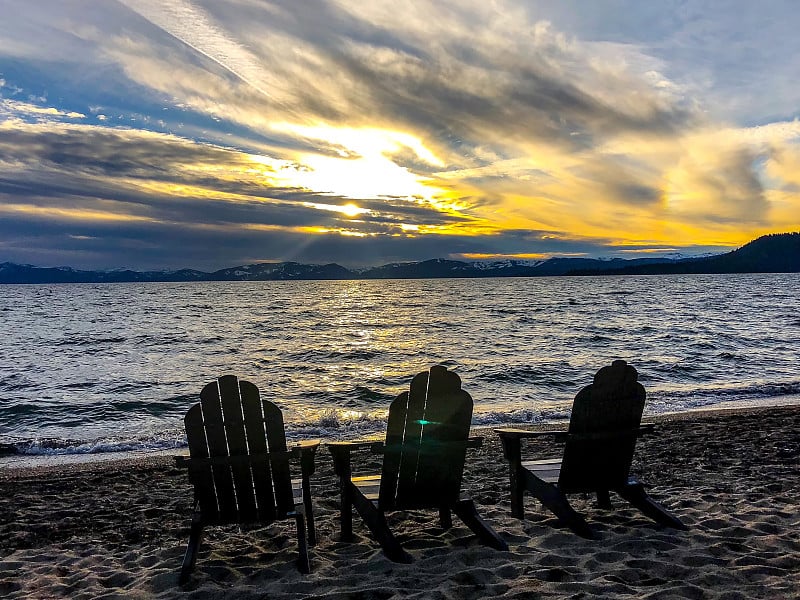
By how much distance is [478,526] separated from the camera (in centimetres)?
449

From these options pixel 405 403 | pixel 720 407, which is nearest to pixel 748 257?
pixel 720 407

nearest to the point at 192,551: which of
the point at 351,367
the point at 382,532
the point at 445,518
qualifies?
the point at 382,532

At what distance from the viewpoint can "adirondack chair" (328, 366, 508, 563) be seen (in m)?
4.32

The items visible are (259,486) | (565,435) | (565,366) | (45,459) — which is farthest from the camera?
(565,366)

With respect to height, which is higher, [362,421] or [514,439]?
[514,439]

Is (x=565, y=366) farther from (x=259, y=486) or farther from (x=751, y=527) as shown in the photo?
(x=259, y=486)

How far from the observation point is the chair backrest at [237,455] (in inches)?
161

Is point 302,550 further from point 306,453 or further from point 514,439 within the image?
point 514,439

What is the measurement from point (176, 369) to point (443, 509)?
18.8 metres

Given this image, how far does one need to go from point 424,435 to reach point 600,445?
5.13 ft

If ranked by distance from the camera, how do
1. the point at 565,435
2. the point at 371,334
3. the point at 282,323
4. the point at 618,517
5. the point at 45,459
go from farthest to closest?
the point at 282,323 < the point at 371,334 < the point at 45,459 < the point at 618,517 < the point at 565,435

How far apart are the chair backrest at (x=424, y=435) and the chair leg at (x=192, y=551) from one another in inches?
55.4

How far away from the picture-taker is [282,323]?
138 ft

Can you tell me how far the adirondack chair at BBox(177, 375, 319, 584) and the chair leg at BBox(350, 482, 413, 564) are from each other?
1.70ft
